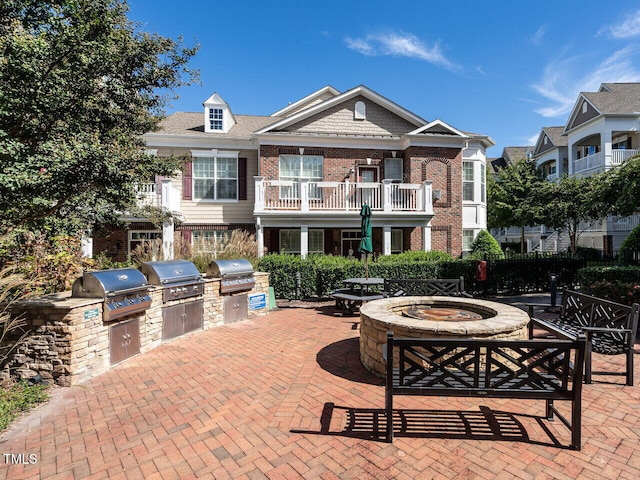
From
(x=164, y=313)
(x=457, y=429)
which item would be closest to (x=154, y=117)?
(x=164, y=313)

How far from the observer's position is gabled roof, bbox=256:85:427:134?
592 inches

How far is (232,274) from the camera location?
7961mm

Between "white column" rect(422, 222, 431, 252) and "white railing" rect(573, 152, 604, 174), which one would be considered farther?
"white railing" rect(573, 152, 604, 174)

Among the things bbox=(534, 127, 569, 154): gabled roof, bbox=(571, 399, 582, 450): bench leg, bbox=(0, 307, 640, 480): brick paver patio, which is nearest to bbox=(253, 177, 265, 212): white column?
bbox=(0, 307, 640, 480): brick paver patio

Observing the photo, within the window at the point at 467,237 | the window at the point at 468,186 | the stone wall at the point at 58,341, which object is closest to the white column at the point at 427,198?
the window at the point at 468,186

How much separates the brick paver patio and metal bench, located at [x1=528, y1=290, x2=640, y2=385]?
0.41 meters

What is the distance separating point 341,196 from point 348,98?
5689 millimetres

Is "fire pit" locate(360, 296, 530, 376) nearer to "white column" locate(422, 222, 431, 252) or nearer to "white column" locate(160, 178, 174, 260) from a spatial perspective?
"white column" locate(422, 222, 431, 252)

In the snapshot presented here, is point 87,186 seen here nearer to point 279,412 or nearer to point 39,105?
point 39,105

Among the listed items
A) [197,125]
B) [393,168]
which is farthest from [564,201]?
[197,125]

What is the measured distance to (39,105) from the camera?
4.57 metres

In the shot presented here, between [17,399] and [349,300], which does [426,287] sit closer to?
[349,300]

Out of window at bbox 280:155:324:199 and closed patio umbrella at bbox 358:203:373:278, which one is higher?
window at bbox 280:155:324:199

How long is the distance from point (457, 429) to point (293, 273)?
780 cm
